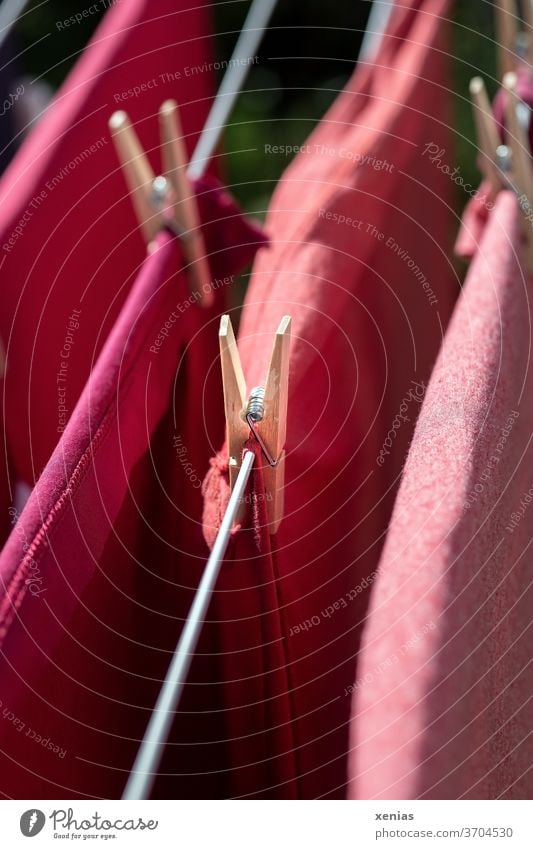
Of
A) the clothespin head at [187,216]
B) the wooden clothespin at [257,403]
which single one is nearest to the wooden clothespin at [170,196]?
the clothespin head at [187,216]

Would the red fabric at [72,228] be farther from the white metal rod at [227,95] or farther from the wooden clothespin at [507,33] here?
the wooden clothespin at [507,33]

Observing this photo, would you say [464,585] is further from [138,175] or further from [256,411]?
[138,175]

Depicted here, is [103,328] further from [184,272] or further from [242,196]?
[242,196]

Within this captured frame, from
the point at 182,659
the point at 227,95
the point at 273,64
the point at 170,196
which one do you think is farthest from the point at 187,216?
the point at 273,64

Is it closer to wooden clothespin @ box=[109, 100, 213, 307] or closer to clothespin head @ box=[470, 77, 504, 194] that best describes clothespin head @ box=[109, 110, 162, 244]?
wooden clothespin @ box=[109, 100, 213, 307]

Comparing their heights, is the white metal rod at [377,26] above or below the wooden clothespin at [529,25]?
above

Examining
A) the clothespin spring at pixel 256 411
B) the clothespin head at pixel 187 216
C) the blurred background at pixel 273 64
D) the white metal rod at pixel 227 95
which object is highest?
the blurred background at pixel 273 64

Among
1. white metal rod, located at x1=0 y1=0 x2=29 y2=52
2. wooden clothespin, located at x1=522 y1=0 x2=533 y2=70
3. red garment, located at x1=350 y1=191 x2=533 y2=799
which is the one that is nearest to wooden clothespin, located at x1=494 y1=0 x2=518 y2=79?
wooden clothespin, located at x1=522 y1=0 x2=533 y2=70
